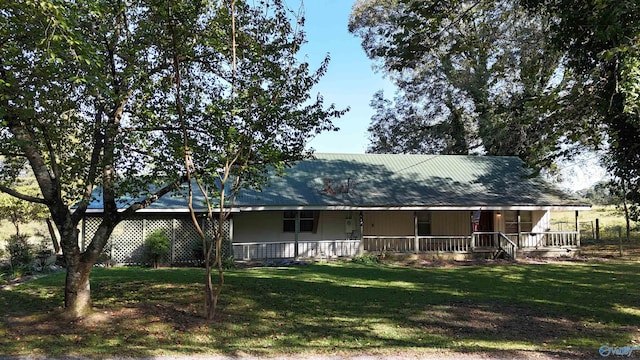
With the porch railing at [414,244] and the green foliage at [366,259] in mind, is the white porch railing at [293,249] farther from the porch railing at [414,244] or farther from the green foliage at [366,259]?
the porch railing at [414,244]

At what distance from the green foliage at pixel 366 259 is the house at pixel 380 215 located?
1.86 ft

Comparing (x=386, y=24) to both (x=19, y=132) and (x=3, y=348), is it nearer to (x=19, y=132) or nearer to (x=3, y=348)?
(x=19, y=132)

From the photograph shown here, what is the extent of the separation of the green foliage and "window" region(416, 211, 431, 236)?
152 inches

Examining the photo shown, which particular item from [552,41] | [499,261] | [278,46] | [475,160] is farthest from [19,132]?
[475,160]

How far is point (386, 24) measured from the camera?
31.8 metres

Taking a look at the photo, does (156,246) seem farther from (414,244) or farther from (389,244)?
(414,244)

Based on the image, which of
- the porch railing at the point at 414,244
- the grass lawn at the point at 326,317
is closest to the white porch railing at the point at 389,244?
the porch railing at the point at 414,244

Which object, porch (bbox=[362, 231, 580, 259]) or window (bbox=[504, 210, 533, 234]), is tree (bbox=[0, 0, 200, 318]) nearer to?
porch (bbox=[362, 231, 580, 259])

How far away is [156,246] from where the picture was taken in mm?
17219

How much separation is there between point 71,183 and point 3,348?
3.39 metres

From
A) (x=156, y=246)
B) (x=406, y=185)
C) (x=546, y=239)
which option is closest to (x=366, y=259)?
(x=406, y=185)

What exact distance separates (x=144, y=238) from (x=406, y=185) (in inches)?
468

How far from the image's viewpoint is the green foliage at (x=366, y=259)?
18281mm

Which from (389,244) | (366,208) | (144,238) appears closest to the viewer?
(144,238)
